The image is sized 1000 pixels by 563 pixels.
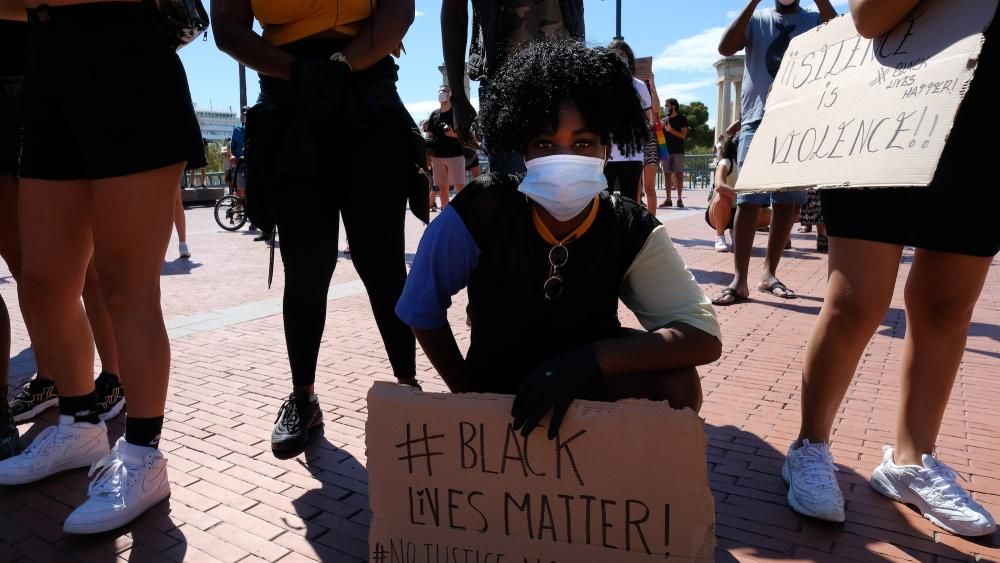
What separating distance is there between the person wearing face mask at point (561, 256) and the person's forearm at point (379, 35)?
2.36ft

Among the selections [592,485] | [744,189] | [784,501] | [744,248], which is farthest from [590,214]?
[744,248]

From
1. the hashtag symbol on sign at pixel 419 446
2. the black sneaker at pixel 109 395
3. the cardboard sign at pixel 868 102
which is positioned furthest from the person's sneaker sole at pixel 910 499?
the black sneaker at pixel 109 395

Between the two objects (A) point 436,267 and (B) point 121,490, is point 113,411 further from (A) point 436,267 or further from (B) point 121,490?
(A) point 436,267

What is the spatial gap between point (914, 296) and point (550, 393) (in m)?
1.25

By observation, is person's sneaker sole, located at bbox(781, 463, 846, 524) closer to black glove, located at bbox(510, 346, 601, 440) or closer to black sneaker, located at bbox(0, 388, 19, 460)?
black glove, located at bbox(510, 346, 601, 440)

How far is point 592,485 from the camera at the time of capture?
1645 millimetres

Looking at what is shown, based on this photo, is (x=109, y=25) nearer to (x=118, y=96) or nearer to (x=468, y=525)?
(x=118, y=96)

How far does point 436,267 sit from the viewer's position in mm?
1930

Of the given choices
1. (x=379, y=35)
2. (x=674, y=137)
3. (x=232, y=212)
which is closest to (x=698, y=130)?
(x=674, y=137)

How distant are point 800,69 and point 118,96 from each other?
6.81 ft

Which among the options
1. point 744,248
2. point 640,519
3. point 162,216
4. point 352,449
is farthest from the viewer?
point 744,248

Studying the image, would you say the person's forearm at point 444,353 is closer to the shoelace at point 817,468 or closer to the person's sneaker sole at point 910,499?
the shoelace at point 817,468

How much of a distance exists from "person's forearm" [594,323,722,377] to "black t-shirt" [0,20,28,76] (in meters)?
2.38

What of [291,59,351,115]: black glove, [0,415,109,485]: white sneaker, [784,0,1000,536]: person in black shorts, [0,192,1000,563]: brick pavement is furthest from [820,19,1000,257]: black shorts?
[0,415,109,485]: white sneaker
